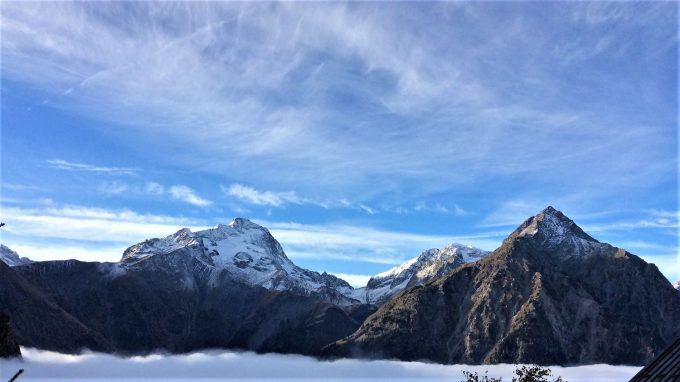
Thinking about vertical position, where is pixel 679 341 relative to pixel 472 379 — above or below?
above

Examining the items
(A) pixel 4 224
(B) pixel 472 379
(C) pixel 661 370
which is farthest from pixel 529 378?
(A) pixel 4 224

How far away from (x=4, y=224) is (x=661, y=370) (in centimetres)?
6364

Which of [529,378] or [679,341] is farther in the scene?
[529,378]

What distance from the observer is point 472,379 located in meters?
85.4

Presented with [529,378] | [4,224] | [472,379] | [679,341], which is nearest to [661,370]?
[679,341]

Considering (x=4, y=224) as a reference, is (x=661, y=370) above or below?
below

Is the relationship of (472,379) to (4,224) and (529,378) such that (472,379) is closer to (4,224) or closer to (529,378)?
(529,378)

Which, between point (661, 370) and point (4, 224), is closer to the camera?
point (4, 224)

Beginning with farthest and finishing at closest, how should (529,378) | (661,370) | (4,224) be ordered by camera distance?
(529,378)
(661,370)
(4,224)

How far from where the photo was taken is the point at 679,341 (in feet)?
235

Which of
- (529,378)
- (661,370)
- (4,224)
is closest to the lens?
(4,224)

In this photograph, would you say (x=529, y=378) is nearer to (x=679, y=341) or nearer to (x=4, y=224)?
(x=679, y=341)

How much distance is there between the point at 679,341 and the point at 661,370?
494 centimetres

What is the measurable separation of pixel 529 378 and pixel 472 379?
7.43 metres
